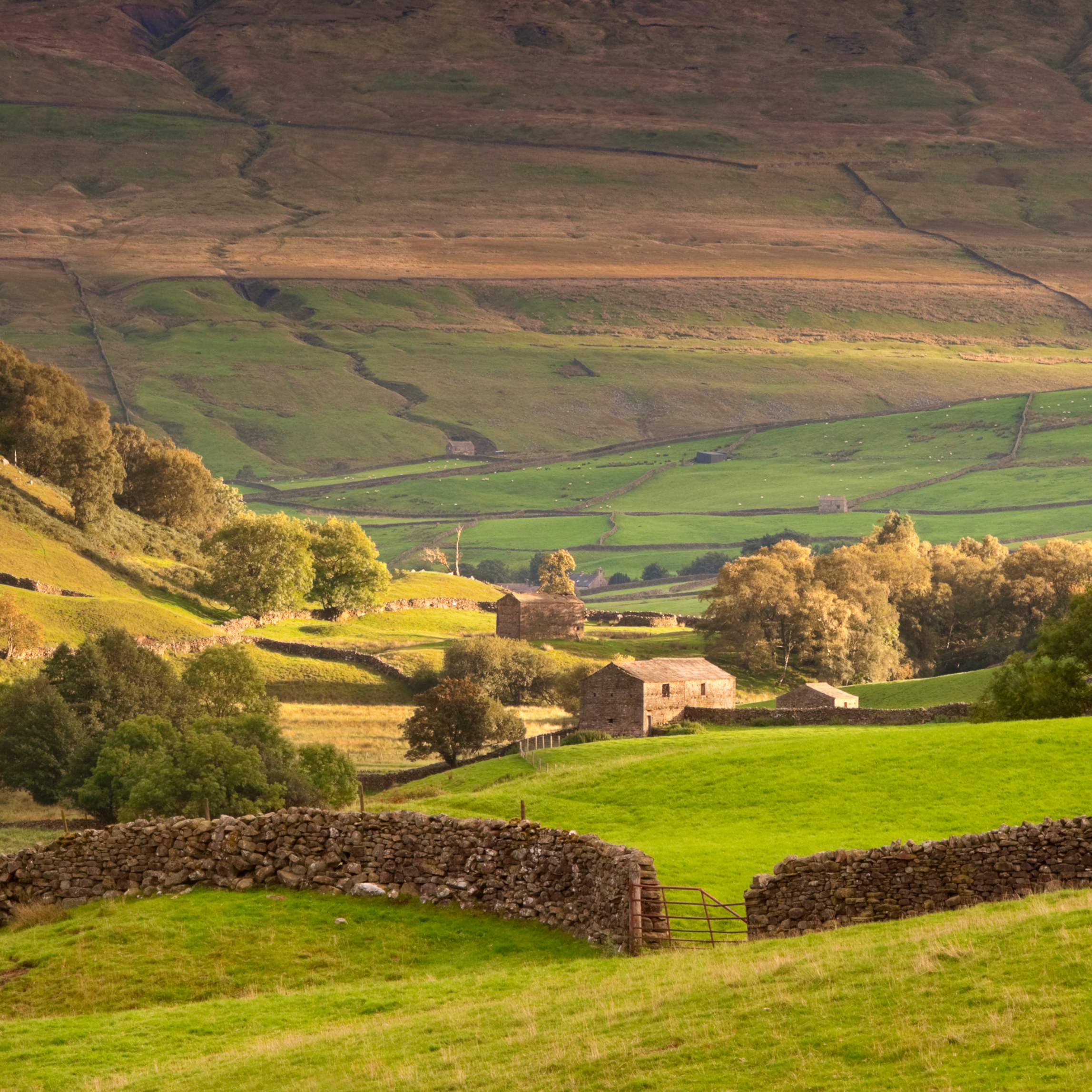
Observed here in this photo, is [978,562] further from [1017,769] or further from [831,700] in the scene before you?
[1017,769]

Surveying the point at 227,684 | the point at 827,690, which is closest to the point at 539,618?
the point at 227,684

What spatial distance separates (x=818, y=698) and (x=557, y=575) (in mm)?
89061

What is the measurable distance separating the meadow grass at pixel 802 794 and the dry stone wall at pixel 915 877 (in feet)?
11.6

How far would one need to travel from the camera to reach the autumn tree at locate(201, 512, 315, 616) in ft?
368

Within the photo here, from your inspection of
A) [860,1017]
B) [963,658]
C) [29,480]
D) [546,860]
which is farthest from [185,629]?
[860,1017]

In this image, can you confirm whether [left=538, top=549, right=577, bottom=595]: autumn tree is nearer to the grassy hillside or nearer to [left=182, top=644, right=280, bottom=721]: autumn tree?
[left=182, top=644, right=280, bottom=721]: autumn tree

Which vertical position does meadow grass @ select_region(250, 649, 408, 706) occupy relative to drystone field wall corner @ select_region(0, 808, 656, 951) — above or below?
below

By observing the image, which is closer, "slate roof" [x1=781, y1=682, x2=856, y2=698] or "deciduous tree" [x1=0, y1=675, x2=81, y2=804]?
"deciduous tree" [x1=0, y1=675, x2=81, y2=804]

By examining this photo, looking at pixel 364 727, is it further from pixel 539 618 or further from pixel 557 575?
pixel 557 575

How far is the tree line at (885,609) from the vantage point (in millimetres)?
108438

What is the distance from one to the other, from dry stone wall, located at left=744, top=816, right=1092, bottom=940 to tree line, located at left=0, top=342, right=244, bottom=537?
10245 cm

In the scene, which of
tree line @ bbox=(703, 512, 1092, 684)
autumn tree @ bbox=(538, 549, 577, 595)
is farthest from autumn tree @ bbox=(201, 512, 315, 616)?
autumn tree @ bbox=(538, 549, 577, 595)

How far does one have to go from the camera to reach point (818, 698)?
76.3m

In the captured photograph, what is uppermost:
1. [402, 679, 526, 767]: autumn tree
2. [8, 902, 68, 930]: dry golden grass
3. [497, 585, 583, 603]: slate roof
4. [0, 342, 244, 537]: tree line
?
[8, 902, 68, 930]: dry golden grass
